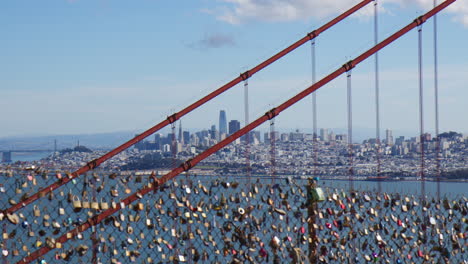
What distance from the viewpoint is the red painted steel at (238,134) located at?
5.95 m

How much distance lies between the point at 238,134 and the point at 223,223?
72 cm

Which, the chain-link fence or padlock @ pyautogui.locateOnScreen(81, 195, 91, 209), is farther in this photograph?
the chain-link fence

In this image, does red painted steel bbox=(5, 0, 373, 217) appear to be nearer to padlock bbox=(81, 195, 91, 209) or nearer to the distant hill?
padlock bbox=(81, 195, 91, 209)

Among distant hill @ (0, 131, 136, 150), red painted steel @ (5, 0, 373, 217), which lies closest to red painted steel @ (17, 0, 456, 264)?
red painted steel @ (5, 0, 373, 217)

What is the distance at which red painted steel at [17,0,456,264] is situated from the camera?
5945mm

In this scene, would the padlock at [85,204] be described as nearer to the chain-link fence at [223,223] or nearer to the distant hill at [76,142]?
the chain-link fence at [223,223]

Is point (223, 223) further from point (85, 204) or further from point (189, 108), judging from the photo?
point (189, 108)

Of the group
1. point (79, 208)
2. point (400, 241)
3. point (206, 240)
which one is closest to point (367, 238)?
point (400, 241)

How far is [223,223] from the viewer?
6680 mm

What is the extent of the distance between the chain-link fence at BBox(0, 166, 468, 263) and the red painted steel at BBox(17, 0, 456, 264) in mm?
66

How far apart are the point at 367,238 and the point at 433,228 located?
63 cm

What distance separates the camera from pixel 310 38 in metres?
8.80

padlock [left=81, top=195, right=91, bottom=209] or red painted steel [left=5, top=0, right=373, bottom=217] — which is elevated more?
red painted steel [left=5, top=0, right=373, bottom=217]

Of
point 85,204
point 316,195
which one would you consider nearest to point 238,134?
point 316,195
